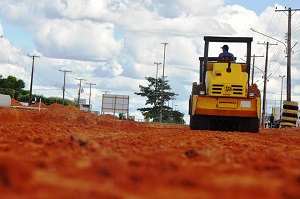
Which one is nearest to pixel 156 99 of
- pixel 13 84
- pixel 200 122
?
pixel 13 84

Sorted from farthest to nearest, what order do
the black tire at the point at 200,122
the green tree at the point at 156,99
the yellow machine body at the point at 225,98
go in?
the green tree at the point at 156,99 < the black tire at the point at 200,122 < the yellow machine body at the point at 225,98

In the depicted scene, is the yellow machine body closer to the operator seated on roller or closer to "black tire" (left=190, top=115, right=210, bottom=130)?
the operator seated on roller

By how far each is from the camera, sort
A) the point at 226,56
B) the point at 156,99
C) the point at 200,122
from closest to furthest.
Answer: the point at 226,56, the point at 200,122, the point at 156,99

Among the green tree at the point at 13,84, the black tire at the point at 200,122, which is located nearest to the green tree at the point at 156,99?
the green tree at the point at 13,84

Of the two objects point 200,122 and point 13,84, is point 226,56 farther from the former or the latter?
point 13,84

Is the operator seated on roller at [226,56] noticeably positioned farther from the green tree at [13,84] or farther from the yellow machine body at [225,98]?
the green tree at [13,84]

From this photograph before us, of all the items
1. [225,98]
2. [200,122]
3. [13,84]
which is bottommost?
[200,122]

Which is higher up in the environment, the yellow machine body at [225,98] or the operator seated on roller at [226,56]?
the operator seated on roller at [226,56]

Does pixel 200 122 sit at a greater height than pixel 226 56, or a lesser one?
lesser

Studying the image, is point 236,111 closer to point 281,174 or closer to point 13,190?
point 281,174

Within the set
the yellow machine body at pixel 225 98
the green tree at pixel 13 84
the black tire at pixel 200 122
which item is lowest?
the black tire at pixel 200 122

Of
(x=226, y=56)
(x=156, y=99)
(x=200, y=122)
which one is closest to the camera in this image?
(x=226, y=56)

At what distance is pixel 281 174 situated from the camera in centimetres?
462

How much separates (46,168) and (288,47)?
4969 cm
